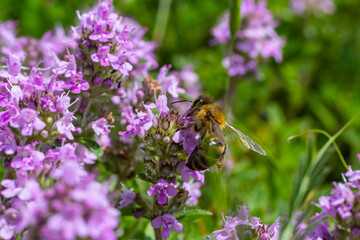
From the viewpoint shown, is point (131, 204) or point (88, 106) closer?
point (131, 204)

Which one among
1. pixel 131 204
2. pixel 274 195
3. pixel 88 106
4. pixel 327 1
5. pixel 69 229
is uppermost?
pixel 327 1

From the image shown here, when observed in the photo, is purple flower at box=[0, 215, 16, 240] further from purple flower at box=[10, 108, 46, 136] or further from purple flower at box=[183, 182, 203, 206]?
purple flower at box=[183, 182, 203, 206]

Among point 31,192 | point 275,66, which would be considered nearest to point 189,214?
point 31,192

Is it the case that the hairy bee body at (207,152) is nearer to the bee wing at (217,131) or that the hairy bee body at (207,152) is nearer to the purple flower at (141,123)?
the bee wing at (217,131)

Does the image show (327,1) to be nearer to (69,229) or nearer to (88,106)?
(88,106)

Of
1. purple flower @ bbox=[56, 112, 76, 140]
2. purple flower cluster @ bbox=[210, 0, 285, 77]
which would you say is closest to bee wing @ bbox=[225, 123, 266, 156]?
purple flower @ bbox=[56, 112, 76, 140]

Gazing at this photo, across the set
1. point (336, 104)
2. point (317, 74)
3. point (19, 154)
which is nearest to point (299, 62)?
point (317, 74)
